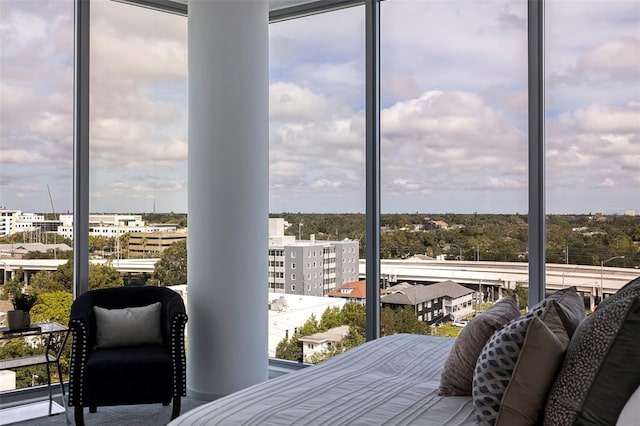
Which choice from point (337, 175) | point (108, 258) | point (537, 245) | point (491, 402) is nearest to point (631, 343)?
point (491, 402)

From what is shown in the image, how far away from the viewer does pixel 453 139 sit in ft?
13.8

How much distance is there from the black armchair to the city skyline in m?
1.15

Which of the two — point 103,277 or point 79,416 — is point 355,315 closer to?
point 103,277

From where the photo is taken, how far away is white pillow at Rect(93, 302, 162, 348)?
397 centimetres

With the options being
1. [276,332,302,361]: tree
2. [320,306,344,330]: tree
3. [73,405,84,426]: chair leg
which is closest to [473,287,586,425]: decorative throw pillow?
[73,405,84,426]: chair leg

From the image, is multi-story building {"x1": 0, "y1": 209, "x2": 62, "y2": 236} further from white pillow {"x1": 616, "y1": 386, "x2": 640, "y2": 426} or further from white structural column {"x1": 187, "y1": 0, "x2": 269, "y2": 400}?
white pillow {"x1": 616, "y1": 386, "x2": 640, "y2": 426}

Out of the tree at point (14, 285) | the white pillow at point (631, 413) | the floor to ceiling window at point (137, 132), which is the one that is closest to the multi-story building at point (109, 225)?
the floor to ceiling window at point (137, 132)

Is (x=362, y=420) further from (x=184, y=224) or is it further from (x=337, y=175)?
(x=184, y=224)

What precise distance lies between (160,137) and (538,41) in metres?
2.86

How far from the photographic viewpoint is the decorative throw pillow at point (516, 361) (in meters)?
1.80

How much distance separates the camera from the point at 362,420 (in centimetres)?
199

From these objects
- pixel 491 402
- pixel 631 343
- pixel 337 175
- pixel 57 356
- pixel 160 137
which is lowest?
pixel 57 356

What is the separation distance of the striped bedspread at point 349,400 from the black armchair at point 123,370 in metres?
1.35

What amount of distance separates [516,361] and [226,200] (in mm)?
2782
